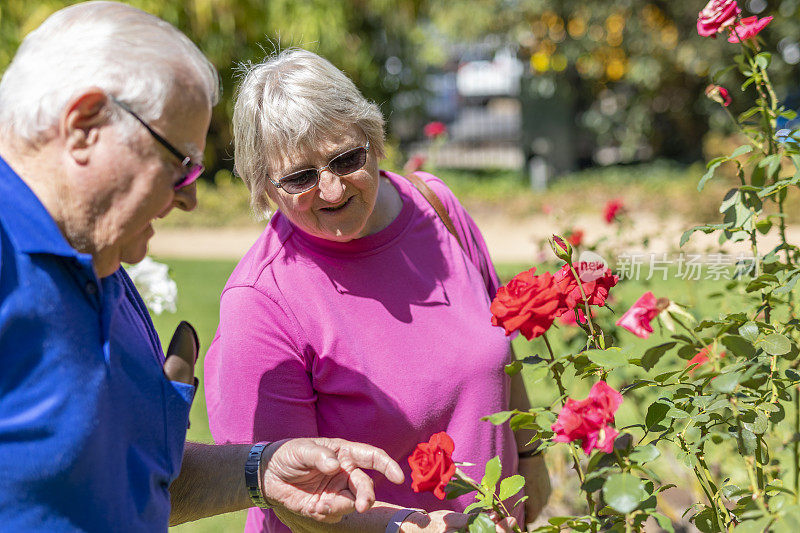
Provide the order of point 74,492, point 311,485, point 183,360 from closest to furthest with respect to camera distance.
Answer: point 74,492
point 183,360
point 311,485

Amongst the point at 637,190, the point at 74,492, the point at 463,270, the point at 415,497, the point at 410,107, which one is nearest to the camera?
the point at 74,492

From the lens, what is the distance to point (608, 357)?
3.85ft

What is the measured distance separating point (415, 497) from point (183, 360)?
66 centimetres

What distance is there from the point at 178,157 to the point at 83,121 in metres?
0.13

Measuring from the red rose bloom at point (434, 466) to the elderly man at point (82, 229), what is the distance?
0.39m

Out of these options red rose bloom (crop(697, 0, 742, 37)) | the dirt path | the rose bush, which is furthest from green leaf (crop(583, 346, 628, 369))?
the dirt path

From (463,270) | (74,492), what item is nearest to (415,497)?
(463,270)

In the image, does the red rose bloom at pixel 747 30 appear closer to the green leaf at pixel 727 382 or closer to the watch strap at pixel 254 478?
the green leaf at pixel 727 382

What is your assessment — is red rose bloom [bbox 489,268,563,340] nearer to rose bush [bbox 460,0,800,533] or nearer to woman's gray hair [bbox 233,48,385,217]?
rose bush [bbox 460,0,800,533]

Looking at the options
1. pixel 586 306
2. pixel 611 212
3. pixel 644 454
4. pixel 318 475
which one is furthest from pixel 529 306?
pixel 611 212

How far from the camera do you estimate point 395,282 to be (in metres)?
1.74

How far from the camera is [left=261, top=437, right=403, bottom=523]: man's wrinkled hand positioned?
1.34m

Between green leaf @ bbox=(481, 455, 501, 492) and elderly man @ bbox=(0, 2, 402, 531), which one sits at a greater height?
elderly man @ bbox=(0, 2, 402, 531)

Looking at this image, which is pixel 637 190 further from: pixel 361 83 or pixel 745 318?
pixel 745 318
